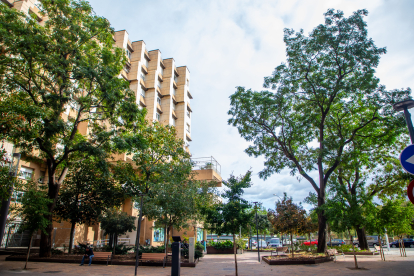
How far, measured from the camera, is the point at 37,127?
565 inches

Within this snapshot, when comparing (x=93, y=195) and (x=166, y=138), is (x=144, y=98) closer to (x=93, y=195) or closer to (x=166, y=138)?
(x=166, y=138)

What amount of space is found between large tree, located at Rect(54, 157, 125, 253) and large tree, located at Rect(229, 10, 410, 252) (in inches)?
472

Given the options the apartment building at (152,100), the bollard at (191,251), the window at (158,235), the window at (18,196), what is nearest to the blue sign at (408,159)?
the bollard at (191,251)

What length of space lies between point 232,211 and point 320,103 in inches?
538

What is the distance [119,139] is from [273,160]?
14.0 metres

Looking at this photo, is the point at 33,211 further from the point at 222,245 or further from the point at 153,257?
the point at 222,245

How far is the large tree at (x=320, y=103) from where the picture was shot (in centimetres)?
1970

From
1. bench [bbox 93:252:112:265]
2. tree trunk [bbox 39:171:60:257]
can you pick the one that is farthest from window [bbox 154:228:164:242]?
bench [bbox 93:252:112:265]

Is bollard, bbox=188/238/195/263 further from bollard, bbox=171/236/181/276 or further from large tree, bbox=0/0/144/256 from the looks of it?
large tree, bbox=0/0/144/256

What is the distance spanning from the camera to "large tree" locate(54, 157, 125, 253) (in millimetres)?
19812

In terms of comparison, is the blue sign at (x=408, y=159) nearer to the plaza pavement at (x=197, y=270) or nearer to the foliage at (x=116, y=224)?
the plaza pavement at (x=197, y=270)

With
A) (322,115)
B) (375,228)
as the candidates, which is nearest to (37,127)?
(322,115)

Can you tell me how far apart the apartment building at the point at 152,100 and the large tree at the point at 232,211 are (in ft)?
47.5

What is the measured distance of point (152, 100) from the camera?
134 ft
